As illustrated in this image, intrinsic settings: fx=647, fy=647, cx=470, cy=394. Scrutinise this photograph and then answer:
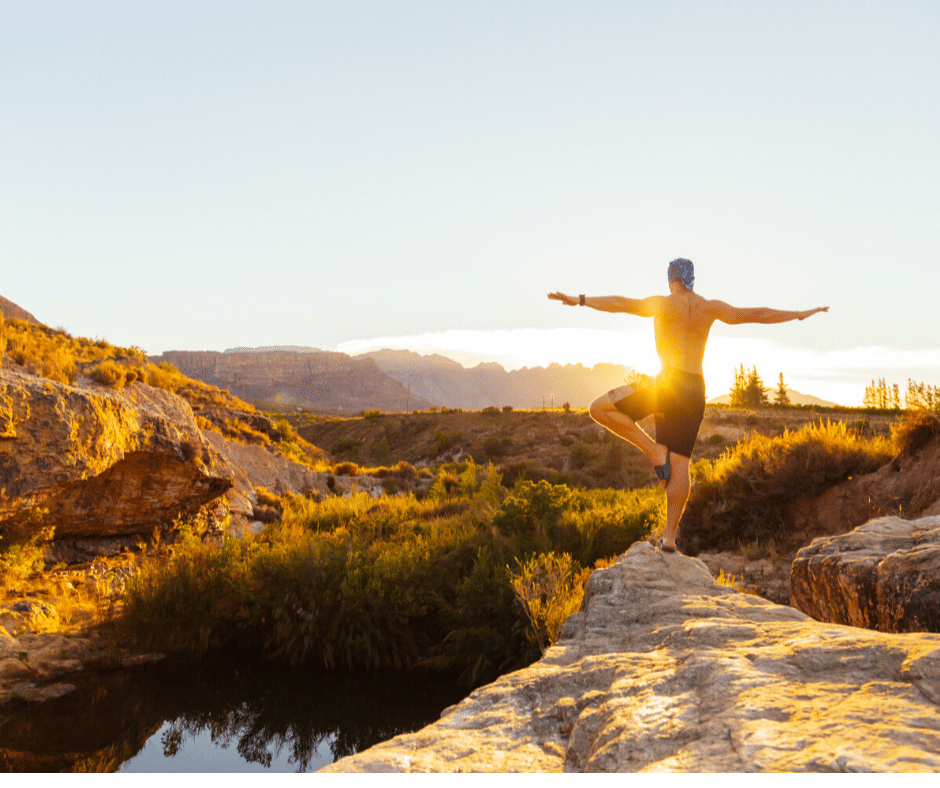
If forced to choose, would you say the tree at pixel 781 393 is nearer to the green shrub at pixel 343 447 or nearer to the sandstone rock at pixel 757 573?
the green shrub at pixel 343 447

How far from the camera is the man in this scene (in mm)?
5129

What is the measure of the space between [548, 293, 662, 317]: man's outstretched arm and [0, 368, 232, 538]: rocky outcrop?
24.6 ft

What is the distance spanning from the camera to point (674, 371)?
5.18 metres

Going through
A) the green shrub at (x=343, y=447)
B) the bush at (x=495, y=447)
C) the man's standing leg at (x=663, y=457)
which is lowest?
the green shrub at (x=343, y=447)

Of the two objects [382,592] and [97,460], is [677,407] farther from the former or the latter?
[97,460]

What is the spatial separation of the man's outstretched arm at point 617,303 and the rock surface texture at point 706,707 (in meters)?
2.39

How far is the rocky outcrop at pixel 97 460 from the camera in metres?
8.59

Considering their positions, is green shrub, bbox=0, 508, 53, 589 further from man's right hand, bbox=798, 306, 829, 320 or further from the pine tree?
the pine tree

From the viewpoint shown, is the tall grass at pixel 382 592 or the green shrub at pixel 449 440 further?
the green shrub at pixel 449 440

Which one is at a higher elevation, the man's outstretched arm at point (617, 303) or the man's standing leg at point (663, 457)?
the man's outstretched arm at point (617, 303)

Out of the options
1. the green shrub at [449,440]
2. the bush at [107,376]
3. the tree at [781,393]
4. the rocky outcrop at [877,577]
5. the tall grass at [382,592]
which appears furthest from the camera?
the tree at [781,393]

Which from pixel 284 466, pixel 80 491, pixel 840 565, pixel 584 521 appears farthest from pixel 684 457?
pixel 284 466

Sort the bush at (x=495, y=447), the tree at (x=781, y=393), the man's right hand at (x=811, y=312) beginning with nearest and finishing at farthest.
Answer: the man's right hand at (x=811, y=312)
the bush at (x=495, y=447)
the tree at (x=781, y=393)

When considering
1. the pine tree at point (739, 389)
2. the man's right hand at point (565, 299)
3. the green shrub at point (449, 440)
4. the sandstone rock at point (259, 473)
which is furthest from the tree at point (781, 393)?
the man's right hand at point (565, 299)
